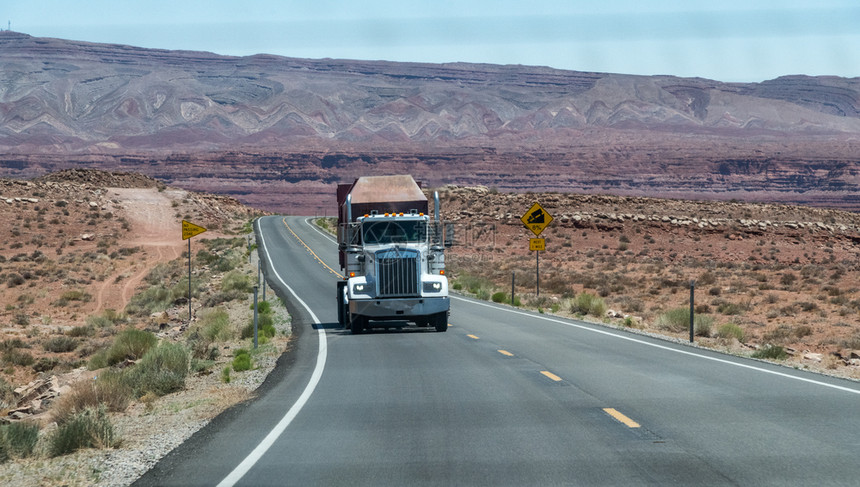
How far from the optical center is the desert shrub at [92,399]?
479 inches

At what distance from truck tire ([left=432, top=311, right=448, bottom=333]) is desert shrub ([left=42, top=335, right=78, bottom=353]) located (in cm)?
1257

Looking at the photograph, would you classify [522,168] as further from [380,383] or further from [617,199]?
[380,383]

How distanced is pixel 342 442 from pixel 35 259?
188 ft

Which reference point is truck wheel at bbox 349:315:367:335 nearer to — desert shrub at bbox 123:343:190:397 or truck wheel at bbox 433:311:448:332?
truck wheel at bbox 433:311:448:332

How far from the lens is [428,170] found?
190 meters

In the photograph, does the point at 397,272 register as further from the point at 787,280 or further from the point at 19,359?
the point at 787,280

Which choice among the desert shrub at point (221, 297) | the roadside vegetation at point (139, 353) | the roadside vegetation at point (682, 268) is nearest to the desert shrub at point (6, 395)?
the roadside vegetation at point (139, 353)

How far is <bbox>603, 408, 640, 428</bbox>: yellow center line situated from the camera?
10070 millimetres

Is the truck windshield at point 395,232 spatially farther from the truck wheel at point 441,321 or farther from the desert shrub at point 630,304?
the desert shrub at point 630,304

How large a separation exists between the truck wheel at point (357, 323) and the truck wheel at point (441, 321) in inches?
67.5

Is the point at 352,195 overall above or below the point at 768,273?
above

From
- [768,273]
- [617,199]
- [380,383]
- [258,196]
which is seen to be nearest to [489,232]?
[617,199]

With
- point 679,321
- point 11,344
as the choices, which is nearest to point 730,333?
point 679,321

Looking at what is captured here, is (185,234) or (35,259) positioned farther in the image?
(35,259)
